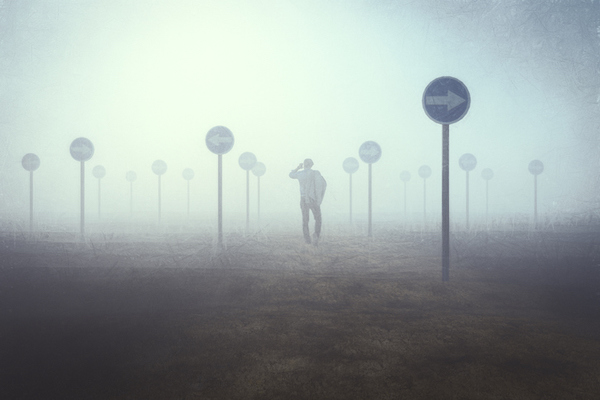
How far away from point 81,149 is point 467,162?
17.3 meters

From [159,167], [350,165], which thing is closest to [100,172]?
[159,167]

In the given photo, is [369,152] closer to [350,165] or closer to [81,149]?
[350,165]

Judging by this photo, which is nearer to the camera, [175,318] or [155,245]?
[175,318]

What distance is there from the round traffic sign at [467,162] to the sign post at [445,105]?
1380 centimetres

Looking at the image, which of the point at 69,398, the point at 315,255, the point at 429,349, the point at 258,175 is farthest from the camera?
the point at 258,175

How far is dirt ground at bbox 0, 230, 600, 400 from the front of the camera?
3.34 m

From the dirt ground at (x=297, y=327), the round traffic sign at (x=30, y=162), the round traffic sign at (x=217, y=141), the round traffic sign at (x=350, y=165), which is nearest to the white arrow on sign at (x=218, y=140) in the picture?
the round traffic sign at (x=217, y=141)

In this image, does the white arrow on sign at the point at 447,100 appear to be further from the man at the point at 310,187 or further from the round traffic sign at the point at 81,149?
the round traffic sign at the point at 81,149

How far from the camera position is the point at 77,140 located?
14.4 metres

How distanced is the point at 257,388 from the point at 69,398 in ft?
4.77

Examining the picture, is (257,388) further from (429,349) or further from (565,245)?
(565,245)

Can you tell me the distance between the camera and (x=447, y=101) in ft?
24.3

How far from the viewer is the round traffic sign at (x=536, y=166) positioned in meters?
21.7

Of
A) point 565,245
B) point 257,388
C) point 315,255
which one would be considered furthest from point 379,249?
point 257,388
